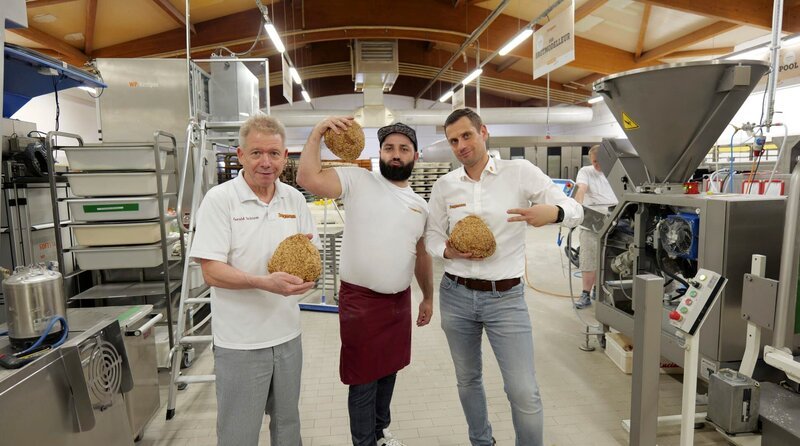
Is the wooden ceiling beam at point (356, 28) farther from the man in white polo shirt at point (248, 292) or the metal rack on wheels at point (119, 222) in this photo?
the man in white polo shirt at point (248, 292)

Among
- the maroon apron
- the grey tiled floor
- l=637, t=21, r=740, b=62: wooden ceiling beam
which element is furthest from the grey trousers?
l=637, t=21, r=740, b=62: wooden ceiling beam

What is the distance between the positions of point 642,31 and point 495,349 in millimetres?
9112

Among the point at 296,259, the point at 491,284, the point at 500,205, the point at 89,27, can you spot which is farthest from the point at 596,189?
the point at 89,27

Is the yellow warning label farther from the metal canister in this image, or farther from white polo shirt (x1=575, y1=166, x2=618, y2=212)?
the metal canister

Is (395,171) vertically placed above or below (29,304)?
above

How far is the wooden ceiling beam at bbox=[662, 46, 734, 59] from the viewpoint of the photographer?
8453 mm

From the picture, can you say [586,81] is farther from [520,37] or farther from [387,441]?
[387,441]

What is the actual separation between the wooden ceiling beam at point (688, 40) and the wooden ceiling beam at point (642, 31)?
130 millimetres

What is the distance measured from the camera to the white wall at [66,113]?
7.89 m

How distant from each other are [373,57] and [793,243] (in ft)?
28.9

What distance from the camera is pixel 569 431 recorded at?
2.46 metres

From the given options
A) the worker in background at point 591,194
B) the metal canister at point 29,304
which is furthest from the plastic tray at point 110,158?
the worker in background at point 591,194

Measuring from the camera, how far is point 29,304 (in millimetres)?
1493

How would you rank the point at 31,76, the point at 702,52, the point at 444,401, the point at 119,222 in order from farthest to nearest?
the point at 702,52, the point at 119,222, the point at 444,401, the point at 31,76
